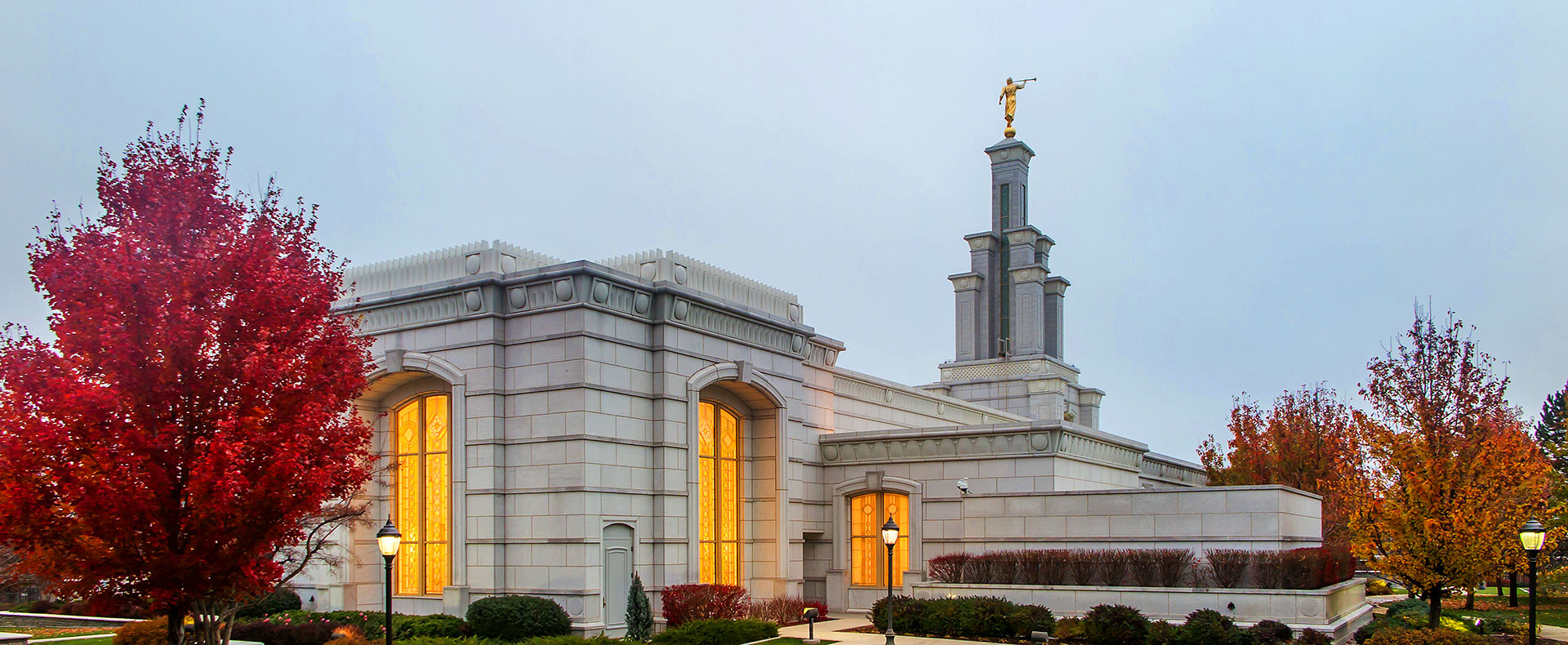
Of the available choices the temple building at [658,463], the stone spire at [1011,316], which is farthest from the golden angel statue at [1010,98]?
the temple building at [658,463]

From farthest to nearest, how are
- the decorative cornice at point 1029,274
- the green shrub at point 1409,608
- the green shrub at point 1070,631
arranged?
the decorative cornice at point 1029,274 < the green shrub at point 1409,608 < the green shrub at point 1070,631

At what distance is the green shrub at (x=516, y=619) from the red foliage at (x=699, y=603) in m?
2.43

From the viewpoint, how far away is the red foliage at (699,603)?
970 inches

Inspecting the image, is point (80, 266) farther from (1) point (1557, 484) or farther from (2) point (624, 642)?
(1) point (1557, 484)

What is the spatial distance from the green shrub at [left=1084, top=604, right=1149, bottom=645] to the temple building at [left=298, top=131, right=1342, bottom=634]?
358 cm

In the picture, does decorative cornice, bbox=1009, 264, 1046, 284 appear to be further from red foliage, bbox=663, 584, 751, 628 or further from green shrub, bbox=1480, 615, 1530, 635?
red foliage, bbox=663, 584, 751, 628

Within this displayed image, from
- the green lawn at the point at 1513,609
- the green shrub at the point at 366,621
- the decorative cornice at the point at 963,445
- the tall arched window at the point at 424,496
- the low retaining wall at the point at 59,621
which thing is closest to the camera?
the green shrub at the point at 366,621

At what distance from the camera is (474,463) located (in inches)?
989

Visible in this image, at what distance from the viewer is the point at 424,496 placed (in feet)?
87.8

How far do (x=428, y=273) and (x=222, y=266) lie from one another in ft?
43.7

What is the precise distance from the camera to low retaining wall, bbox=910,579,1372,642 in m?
22.7

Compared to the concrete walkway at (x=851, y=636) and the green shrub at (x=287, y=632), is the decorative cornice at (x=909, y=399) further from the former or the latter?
the green shrub at (x=287, y=632)

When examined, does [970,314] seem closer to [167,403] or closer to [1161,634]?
[1161,634]

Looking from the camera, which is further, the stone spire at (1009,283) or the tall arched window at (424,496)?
the stone spire at (1009,283)
